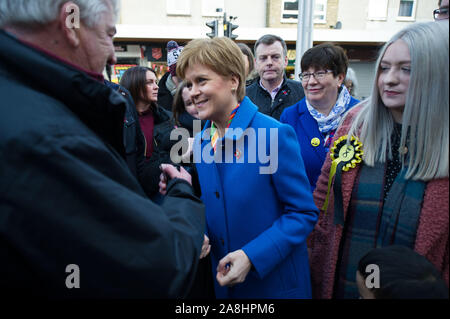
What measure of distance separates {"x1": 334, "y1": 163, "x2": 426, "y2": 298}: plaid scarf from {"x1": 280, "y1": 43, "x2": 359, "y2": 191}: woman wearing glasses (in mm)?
1137

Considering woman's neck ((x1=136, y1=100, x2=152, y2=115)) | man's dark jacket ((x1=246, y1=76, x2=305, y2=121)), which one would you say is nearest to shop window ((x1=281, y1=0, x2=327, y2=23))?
man's dark jacket ((x1=246, y1=76, x2=305, y2=121))

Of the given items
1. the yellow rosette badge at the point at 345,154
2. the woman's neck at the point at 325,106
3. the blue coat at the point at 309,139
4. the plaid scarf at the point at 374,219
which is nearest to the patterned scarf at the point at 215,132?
the yellow rosette badge at the point at 345,154

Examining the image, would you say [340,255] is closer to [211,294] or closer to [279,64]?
[211,294]

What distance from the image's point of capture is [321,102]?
8.57ft

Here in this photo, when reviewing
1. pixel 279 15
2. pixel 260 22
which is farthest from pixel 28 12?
pixel 260 22

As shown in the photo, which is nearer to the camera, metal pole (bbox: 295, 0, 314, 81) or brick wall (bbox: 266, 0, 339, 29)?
metal pole (bbox: 295, 0, 314, 81)

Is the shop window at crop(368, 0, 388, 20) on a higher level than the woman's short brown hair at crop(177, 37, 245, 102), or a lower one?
higher

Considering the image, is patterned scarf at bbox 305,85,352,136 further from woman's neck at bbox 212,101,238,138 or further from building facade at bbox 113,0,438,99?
building facade at bbox 113,0,438,99

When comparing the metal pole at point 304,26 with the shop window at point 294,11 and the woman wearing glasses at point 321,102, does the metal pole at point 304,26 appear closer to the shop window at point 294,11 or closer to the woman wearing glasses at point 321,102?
the woman wearing glasses at point 321,102

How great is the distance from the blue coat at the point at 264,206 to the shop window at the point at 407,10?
1858 centimetres

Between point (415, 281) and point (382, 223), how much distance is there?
15.2 inches

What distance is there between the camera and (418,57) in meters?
1.09

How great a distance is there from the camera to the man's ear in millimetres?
1004
